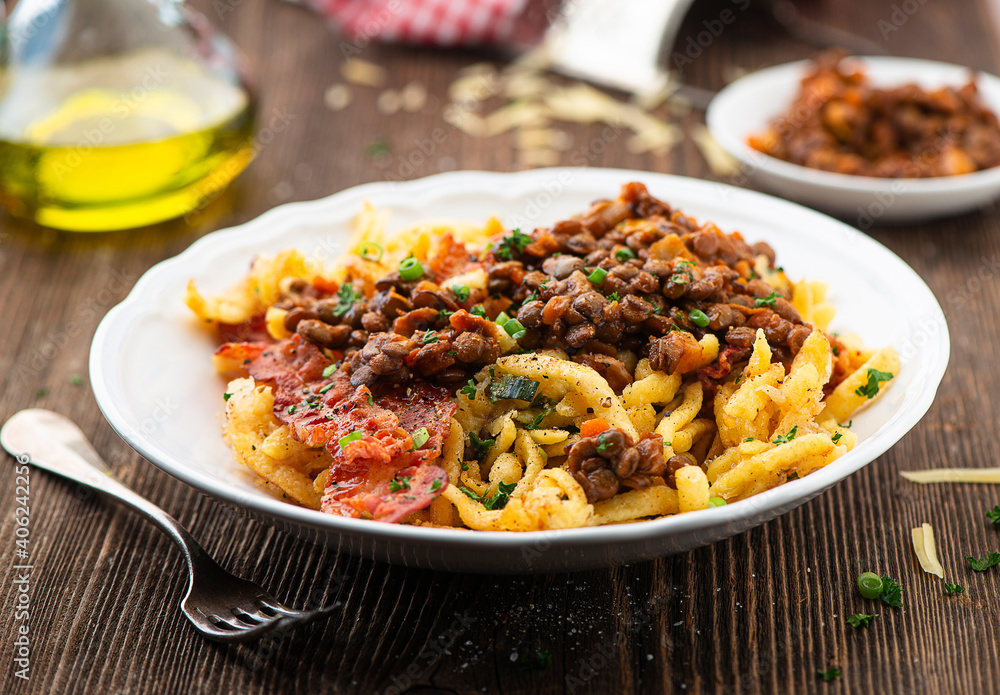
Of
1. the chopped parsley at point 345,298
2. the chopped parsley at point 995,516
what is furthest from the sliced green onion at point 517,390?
the chopped parsley at point 995,516

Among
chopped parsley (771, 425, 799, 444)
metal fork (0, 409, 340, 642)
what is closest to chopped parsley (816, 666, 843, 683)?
chopped parsley (771, 425, 799, 444)

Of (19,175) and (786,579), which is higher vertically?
(786,579)

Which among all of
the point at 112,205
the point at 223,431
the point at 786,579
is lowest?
the point at 112,205

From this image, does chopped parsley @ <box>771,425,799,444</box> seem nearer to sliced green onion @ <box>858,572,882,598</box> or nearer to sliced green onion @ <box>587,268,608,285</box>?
sliced green onion @ <box>858,572,882,598</box>

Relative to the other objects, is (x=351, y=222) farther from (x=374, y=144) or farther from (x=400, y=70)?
(x=400, y=70)

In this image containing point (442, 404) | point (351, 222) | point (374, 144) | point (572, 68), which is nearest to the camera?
point (442, 404)

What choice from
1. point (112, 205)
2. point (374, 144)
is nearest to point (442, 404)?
point (112, 205)
